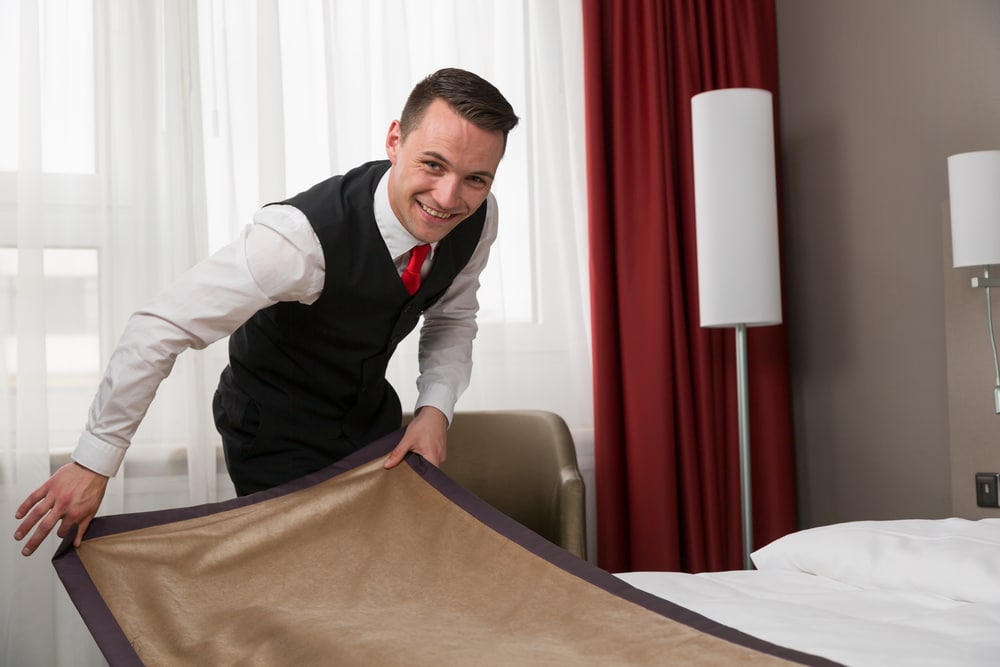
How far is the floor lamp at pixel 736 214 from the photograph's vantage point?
2.79 meters

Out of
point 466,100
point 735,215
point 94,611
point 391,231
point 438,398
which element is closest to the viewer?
point 94,611

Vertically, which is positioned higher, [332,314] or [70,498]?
[332,314]

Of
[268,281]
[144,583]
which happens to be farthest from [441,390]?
[144,583]

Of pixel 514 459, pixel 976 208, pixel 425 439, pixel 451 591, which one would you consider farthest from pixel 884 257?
pixel 451 591

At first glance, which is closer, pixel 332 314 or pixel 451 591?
pixel 451 591

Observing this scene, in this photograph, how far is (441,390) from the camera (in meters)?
2.04

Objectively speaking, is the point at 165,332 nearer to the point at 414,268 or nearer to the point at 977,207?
the point at 414,268

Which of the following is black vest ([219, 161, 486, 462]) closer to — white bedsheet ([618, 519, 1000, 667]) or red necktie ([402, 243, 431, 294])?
red necktie ([402, 243, 431, 294])

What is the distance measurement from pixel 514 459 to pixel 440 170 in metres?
1.21

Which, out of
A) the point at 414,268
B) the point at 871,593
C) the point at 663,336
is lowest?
the point at 871,593

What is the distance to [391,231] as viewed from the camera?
1.78 meters

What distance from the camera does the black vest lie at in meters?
1.75

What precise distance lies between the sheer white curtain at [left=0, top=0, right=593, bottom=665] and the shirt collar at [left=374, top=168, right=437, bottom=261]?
1.13 metres

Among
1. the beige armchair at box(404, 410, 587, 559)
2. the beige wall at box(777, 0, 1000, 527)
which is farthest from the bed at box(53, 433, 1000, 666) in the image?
the beige wall at box(777, 0, 1000, 527)
